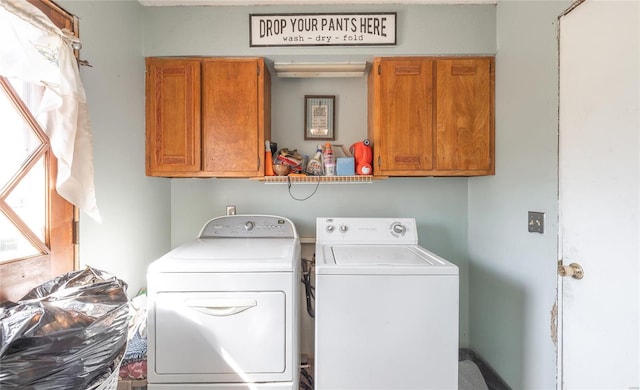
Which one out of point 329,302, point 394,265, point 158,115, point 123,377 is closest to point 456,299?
point 394,265

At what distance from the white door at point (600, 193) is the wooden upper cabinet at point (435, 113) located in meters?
0.49

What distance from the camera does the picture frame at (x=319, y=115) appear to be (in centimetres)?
206

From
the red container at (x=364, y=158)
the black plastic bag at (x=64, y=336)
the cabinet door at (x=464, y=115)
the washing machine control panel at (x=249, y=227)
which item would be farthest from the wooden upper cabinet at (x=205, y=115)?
the cabinet door at (x=464, y=115)

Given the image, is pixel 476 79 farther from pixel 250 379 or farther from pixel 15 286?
pixel 15 286

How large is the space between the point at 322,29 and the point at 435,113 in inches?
36.1

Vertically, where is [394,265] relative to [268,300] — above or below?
above

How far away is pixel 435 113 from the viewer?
1745 mm

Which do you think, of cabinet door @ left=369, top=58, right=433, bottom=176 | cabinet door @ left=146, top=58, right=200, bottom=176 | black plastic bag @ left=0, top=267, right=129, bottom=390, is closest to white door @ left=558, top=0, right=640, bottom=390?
cabinet door @ left=369, top=58, right=433, bottom=176

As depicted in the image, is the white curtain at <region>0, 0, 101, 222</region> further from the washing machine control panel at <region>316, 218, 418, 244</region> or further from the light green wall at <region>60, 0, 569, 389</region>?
the washing machine control panel at <region>316, 218, 418, 244</region>

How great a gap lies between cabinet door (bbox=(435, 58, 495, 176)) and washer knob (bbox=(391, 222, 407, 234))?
456 millimetres

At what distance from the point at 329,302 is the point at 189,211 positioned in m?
1.38

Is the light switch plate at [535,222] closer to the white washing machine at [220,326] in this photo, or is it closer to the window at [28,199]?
the white washing machine at [220,326]

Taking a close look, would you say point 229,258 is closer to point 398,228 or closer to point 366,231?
point 366,231

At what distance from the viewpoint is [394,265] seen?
1.33 meters
